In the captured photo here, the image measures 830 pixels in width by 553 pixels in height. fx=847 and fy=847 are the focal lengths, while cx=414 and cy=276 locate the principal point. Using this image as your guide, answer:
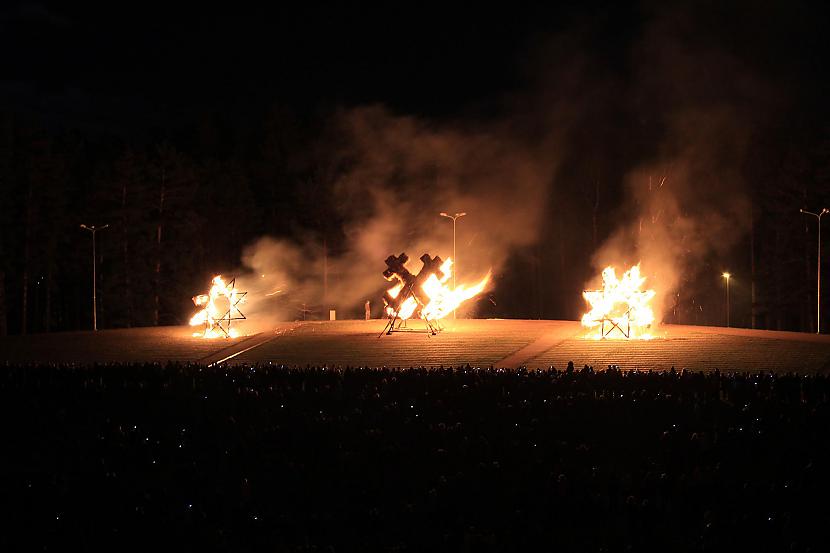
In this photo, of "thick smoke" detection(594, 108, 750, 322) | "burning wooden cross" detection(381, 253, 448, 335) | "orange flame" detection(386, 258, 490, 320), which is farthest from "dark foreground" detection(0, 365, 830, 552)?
"thick smoke" detection(594, 108, 750, 322)

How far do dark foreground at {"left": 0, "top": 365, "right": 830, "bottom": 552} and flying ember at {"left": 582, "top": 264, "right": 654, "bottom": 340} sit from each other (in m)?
16.1

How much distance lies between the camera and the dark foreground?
774 centimetres

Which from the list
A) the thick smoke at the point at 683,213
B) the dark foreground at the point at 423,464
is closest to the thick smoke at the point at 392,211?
the thick smoke at the point at 683,213

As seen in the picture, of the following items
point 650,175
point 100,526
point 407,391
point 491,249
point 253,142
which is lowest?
point 100,526

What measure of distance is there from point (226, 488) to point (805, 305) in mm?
49528

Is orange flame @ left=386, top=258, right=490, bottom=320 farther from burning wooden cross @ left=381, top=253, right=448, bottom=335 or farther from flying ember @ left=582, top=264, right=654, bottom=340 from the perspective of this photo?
flying ember @ left=582, top=264, right=654, bottom=340

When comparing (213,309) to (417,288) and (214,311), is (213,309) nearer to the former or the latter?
(214,311)

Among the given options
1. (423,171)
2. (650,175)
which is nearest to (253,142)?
(423,171)

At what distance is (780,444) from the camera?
979 centimetres

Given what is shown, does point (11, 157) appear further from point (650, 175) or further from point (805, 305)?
point (805, 305)

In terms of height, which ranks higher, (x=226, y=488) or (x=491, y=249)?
(x=491, y=249)

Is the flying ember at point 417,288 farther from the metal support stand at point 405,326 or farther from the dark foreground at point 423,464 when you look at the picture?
the dark foreground at point 423,464

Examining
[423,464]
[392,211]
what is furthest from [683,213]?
[423,464]

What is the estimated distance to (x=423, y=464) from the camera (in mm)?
9477
